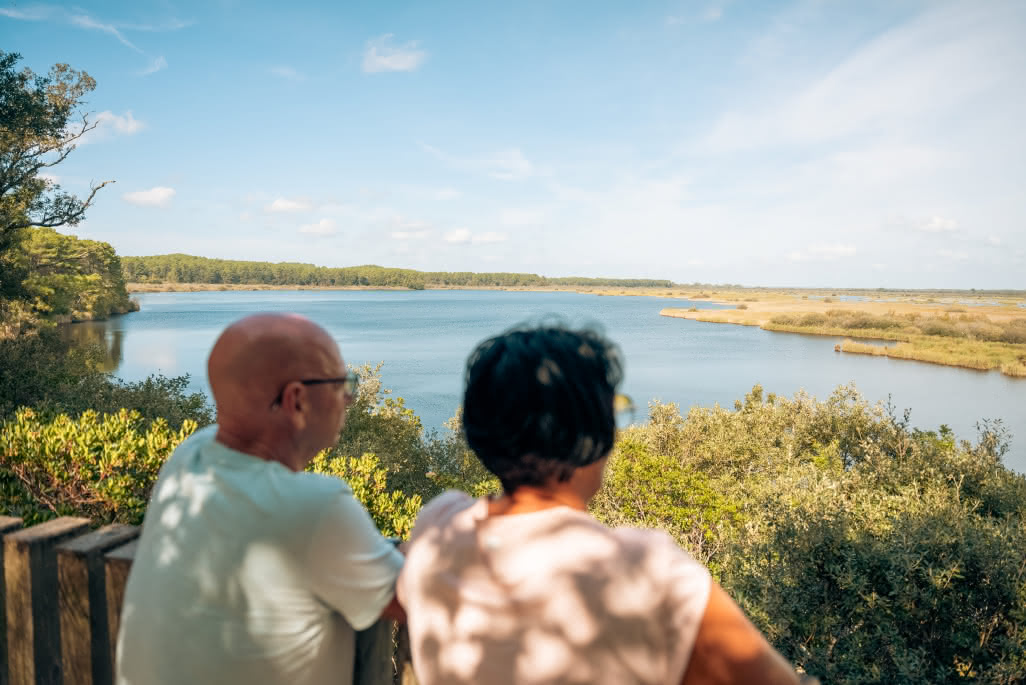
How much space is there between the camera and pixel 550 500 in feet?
3.65

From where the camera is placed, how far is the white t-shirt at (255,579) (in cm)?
121

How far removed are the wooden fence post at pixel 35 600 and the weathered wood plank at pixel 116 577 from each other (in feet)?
0.70

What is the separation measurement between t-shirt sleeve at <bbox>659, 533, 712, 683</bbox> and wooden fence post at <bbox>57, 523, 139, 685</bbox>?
1.50 meters

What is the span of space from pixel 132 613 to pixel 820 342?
7445 centimetres

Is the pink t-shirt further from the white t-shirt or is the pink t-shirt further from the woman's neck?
the white t-shirt

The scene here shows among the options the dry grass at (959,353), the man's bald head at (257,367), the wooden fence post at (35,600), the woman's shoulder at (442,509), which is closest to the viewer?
the woman's shoulder at (442,509)

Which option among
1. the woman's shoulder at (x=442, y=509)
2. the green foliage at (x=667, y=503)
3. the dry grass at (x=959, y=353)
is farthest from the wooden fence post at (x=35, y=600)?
the dry grass at (x=959, y=353)

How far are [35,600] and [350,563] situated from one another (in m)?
1.20

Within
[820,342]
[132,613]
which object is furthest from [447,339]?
[132,613]

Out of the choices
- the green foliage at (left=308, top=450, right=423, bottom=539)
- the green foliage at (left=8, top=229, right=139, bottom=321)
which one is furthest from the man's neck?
the green foliage at (left=8, top=229, right=139, bottom=321)

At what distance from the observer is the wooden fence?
1.69 metres

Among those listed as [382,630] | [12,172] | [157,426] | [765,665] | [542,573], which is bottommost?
[157,426]

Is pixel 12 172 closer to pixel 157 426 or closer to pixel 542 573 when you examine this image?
pixel 157 426

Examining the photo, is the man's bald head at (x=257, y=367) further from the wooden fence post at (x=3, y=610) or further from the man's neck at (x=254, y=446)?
the wooden fence post at (x=3, y=610)
